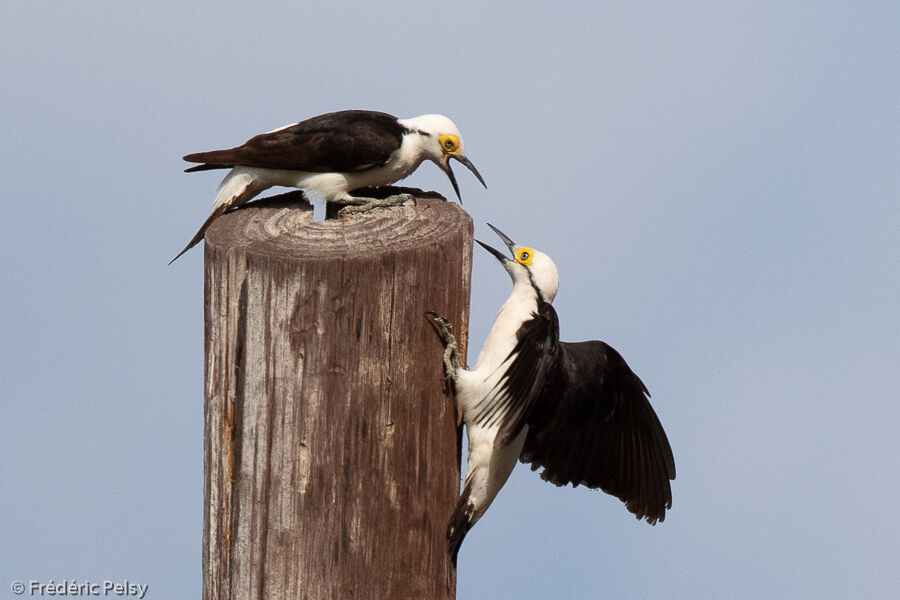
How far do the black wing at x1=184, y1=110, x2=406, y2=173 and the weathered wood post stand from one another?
3.33ft

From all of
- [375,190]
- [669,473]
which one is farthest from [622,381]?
[375,190]

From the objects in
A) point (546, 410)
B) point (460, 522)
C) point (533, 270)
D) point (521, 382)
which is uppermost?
point (533, 270)

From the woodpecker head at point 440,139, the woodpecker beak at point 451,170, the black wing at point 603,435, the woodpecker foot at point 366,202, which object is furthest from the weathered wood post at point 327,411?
the woodpecker beak at point 451,170

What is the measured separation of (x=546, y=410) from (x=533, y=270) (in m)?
0.67

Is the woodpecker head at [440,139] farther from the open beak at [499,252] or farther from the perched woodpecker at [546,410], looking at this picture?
the perched woodpecker at [546,410]

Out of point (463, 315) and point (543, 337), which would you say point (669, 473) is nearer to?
point (543, 337)

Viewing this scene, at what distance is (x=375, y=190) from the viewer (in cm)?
645

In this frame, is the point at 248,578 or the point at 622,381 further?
the point at 622,381

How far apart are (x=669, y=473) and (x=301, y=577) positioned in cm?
216

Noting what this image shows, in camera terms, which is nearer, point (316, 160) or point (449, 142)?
point (316, 160)

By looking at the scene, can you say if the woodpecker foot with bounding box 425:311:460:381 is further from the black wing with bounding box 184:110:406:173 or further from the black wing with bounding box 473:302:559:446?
the black wing with bounding box 184:110:406:173

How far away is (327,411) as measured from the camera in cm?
484

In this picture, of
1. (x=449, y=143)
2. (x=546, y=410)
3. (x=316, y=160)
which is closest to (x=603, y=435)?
(x=546, y=410)

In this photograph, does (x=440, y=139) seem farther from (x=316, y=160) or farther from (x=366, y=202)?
(x=316, y=160)
